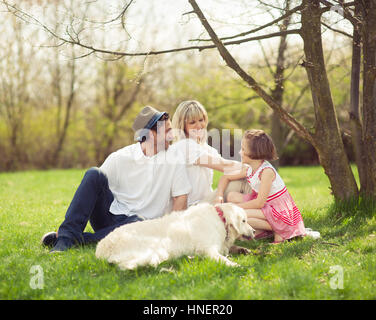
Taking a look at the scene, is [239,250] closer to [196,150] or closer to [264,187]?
[264,187]

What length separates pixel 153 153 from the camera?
13.7ft

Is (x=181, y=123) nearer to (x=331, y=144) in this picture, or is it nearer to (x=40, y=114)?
(x=331, y=144)

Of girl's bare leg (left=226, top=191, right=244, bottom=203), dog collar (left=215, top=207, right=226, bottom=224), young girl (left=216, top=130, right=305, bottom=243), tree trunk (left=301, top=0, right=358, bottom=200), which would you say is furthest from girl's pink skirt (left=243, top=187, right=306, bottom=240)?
tree trunk (left=301, top=0, right=358, bottom=200)

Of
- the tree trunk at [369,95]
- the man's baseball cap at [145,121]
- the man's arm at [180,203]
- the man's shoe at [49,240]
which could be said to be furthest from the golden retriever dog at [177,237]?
the tree trunk at [369,95]

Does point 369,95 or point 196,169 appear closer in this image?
point 196,169

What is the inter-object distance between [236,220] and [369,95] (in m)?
2.39

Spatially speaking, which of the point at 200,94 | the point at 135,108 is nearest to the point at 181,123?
the point at 200,94

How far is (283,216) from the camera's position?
402cm

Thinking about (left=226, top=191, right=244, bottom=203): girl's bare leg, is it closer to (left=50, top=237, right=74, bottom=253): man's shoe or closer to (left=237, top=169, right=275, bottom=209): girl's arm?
(left=237, top=169, right=275, bottom=209): girl's arm

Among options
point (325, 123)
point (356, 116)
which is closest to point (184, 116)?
point (325, 123)

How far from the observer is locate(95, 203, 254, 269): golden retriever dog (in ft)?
10.4

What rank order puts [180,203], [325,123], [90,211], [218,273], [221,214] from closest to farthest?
[218,273] < [221,214] < [90,211] < [180,203] < [325,123]
